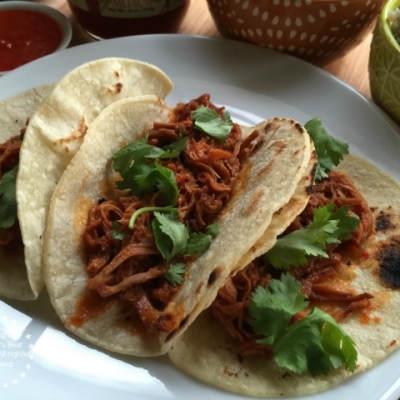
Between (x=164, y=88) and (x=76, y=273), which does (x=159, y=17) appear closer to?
(x=164, y=88)

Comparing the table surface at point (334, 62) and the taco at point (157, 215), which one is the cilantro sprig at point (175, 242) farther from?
the table surface at point (334, 62)

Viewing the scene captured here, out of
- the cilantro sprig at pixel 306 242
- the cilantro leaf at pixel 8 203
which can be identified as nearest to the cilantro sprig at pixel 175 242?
the cilantro sprig at pixel 306 242

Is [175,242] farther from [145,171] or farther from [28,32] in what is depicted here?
[28,32]

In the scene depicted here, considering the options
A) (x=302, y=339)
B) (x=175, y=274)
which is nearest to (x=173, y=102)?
(x=175, y=274)

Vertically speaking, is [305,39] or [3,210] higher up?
[305,39]

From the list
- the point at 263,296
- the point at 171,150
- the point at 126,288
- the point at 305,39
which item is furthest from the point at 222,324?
the point at 305,39

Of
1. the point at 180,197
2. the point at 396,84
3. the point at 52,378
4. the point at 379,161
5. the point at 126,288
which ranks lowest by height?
the point at 52,378
